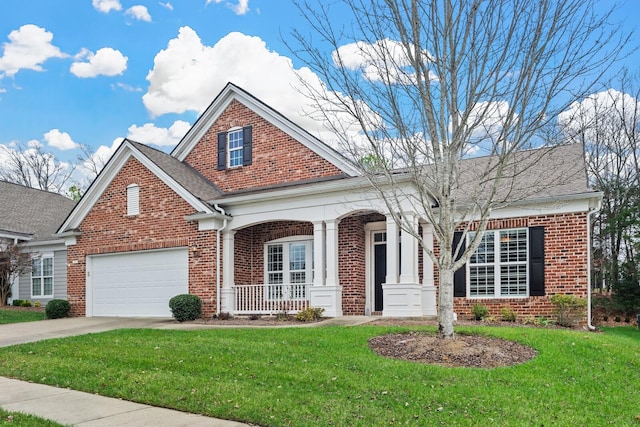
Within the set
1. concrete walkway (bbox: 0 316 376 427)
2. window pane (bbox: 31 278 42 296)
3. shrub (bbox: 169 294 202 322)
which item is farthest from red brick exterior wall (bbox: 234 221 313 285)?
window pane (bbox: 31 278 42 296)

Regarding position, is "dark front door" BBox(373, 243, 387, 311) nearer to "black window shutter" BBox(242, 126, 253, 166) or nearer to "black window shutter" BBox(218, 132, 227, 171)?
"black window shutter" BBox(242, 126, 253, 166)

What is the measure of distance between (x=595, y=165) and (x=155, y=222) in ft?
68.6

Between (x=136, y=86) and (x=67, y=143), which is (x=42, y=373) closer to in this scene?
(x=136, y=86)

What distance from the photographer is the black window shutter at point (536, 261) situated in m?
14.6

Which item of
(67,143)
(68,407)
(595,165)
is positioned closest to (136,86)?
(68,407)

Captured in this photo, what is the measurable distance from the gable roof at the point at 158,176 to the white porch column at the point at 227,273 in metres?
0.94

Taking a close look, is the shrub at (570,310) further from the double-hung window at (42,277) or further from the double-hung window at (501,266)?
the double-hung window at (42,277)

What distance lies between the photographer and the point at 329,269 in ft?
49.5

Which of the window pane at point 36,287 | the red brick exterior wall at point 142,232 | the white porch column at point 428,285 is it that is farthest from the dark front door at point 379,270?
the window pane at point 36,287

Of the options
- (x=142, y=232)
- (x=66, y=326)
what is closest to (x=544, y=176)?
(x=142, y=232)

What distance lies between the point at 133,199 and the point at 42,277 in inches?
366

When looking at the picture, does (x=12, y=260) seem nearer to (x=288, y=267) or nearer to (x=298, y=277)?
(x=288, y=267)

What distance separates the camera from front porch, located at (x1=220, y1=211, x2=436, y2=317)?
46.1 feet

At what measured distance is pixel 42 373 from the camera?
8672 mm
